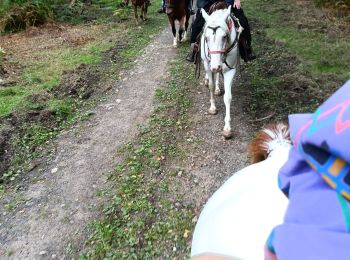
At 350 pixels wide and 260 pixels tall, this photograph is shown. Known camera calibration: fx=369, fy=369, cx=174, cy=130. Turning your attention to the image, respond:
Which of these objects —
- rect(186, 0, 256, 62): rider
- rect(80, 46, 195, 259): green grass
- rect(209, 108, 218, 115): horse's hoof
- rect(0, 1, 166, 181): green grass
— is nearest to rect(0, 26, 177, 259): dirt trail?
rect(80, 46, 195, 259): green grass

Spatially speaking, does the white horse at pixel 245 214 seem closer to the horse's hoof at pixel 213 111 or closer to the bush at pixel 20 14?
the horse's hoof at pixel 213 111

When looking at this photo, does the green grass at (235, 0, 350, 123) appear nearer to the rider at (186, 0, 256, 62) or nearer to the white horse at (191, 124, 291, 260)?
the rider at (186, 0, 256, 62)

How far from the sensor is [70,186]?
4.25 meters

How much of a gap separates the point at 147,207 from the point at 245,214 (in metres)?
2.55

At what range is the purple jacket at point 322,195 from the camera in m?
0.70

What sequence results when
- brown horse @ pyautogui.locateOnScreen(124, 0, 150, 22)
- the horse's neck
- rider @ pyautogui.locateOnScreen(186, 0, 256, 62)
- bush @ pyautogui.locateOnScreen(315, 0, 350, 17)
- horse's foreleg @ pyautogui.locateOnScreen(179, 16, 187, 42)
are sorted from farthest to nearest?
brown horse @ pyautogui.locateOnScreen(124, 0, 150, 22) → bush @ pyautogui.locateOnScreen(315, 0, 350, 17) → horse's foreleg @ pyautogui.locateOnScreen(179, 16, 187, 42) → rider @ pyautogui.locateOnScreen(186, 0, 256, 62) → the horse's neck

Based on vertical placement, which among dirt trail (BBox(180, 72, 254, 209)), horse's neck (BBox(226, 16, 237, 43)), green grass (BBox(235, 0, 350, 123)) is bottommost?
dirt trail (BBox(180, 72, 254, 209))

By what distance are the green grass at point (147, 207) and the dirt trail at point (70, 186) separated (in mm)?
188

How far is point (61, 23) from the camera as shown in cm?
1202

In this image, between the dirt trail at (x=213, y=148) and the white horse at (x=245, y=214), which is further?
the dirt trail at (x=213, y=148)

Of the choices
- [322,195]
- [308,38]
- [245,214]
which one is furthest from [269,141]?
[308,38]

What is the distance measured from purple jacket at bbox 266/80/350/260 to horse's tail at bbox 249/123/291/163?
3.28 ft

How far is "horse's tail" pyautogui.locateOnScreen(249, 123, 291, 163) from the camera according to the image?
181 centimetres

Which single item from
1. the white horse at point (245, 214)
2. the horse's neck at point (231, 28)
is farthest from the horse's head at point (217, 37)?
the white horse at point (245, 214)
